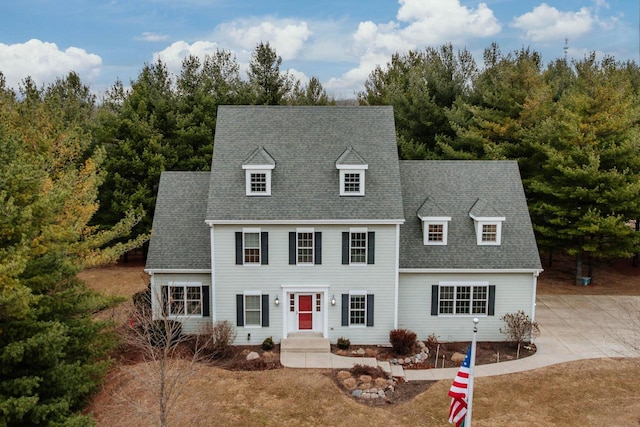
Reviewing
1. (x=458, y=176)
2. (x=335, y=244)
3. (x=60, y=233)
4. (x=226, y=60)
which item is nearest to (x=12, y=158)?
(x=60, y=233)

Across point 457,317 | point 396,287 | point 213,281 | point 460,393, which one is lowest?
point 457,317

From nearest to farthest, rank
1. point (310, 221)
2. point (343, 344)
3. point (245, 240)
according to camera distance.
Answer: point (310, 221) < point (343, 344) < point (245, 240)

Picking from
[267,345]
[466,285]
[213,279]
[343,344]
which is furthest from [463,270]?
[213,279]

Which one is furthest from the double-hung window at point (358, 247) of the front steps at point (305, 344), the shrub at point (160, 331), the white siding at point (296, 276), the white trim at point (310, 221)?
the shrub at point (160, 331)

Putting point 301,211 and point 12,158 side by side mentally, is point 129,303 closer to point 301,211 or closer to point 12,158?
point 301,211

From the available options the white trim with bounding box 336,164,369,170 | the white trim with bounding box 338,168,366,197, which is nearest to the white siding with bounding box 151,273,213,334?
the white trim with bounding box 338,168,366,197

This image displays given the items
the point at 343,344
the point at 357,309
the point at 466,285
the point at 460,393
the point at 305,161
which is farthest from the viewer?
the point at 305,161

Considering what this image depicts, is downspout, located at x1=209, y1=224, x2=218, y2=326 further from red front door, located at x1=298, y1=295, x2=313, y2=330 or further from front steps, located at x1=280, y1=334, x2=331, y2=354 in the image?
red front door, located at x1=298, y1=295, x2=313, y2=330

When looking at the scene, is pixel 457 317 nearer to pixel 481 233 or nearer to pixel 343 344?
pixel 481 233
